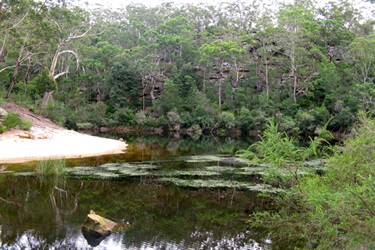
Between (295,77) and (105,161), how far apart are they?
31.8m

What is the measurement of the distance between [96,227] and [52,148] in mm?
11818

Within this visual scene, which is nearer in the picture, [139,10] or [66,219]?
[66,219]

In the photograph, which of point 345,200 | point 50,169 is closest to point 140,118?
point 50,169

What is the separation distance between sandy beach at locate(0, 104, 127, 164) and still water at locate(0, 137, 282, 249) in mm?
1857

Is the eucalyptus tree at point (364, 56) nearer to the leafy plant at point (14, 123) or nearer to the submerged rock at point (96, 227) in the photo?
the leafy plant at point (14, 123)

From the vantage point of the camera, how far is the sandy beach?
15.9 metres

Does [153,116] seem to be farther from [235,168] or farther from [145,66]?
[235,168]

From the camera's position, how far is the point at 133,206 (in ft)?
31.9

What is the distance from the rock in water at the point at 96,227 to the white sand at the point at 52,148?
810cm

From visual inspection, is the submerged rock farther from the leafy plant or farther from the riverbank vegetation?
the leafy plant

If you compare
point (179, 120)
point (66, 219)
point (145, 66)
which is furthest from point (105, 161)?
point (145, 66)

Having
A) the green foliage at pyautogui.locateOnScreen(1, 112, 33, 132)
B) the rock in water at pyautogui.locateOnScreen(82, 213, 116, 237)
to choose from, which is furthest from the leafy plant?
the rock in water at pyautogui.locateOnScreen(82, 213, 116, 237)

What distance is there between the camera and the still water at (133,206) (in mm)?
7117

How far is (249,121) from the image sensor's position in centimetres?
4066
